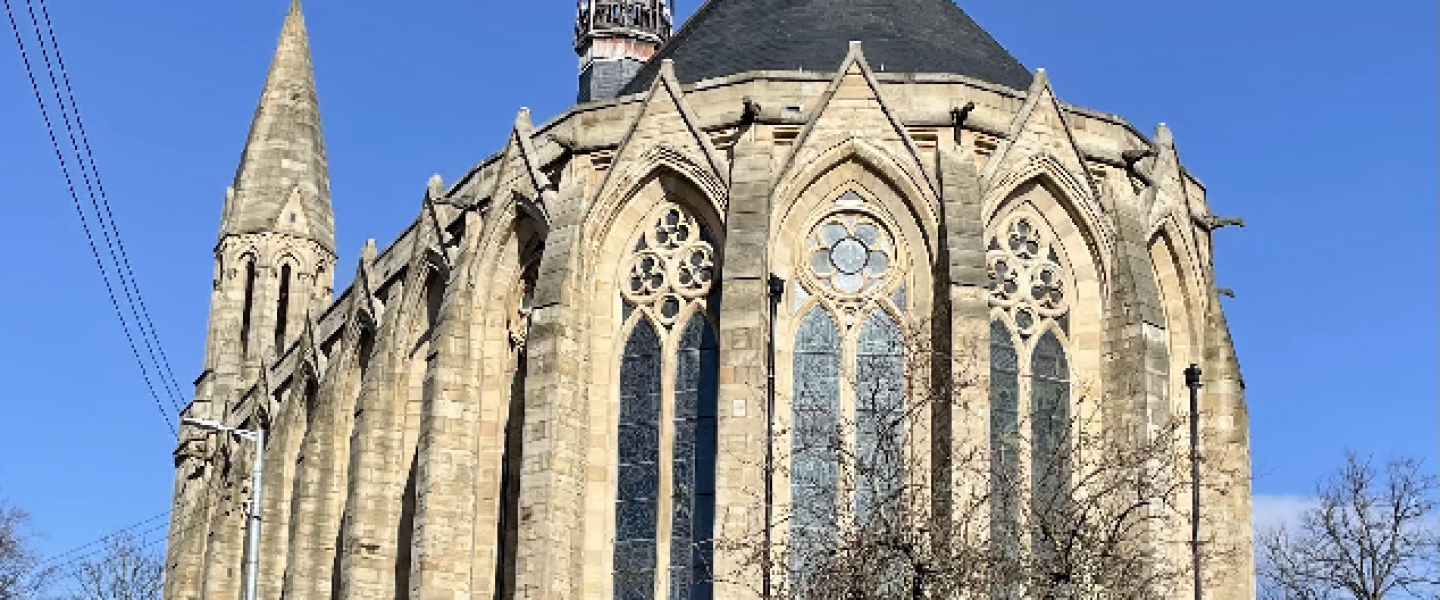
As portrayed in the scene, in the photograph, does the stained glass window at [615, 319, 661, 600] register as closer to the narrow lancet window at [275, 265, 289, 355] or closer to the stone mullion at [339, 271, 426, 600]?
the stone mullion at [339, 271, 426, 600]

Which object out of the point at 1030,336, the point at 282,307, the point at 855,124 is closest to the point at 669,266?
the point at 855,124

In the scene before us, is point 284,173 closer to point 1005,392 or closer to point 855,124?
point 855,124

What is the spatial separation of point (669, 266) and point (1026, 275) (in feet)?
16.0

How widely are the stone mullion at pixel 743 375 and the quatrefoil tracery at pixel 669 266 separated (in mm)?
1190

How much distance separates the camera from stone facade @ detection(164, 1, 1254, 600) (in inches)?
1107

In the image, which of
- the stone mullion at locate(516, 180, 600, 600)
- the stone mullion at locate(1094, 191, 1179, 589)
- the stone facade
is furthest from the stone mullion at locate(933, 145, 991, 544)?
the stone mullion at locate(516, 180, 600, 600)

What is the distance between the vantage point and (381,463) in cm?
3422

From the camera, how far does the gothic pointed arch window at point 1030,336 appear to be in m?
29.2

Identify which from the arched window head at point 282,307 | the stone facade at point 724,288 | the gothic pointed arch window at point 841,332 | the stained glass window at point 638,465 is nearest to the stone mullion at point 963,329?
the stone facade at point 724,288

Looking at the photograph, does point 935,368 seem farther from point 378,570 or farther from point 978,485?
point 378,570

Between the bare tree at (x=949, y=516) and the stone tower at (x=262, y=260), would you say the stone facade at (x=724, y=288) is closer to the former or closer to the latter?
the bare tree at (x=949, y=516)

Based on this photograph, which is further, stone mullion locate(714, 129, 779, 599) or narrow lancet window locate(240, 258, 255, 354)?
narrow lancet window locate(240, 258, 255, 354)

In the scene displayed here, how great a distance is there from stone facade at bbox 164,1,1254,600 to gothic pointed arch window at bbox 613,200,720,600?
118 mm

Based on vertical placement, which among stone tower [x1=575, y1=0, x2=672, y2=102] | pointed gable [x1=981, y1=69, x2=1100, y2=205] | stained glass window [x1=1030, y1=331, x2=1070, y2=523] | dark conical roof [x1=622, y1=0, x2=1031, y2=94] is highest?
stone tower [x1=575, y1=0, x2=672, y2=102]
